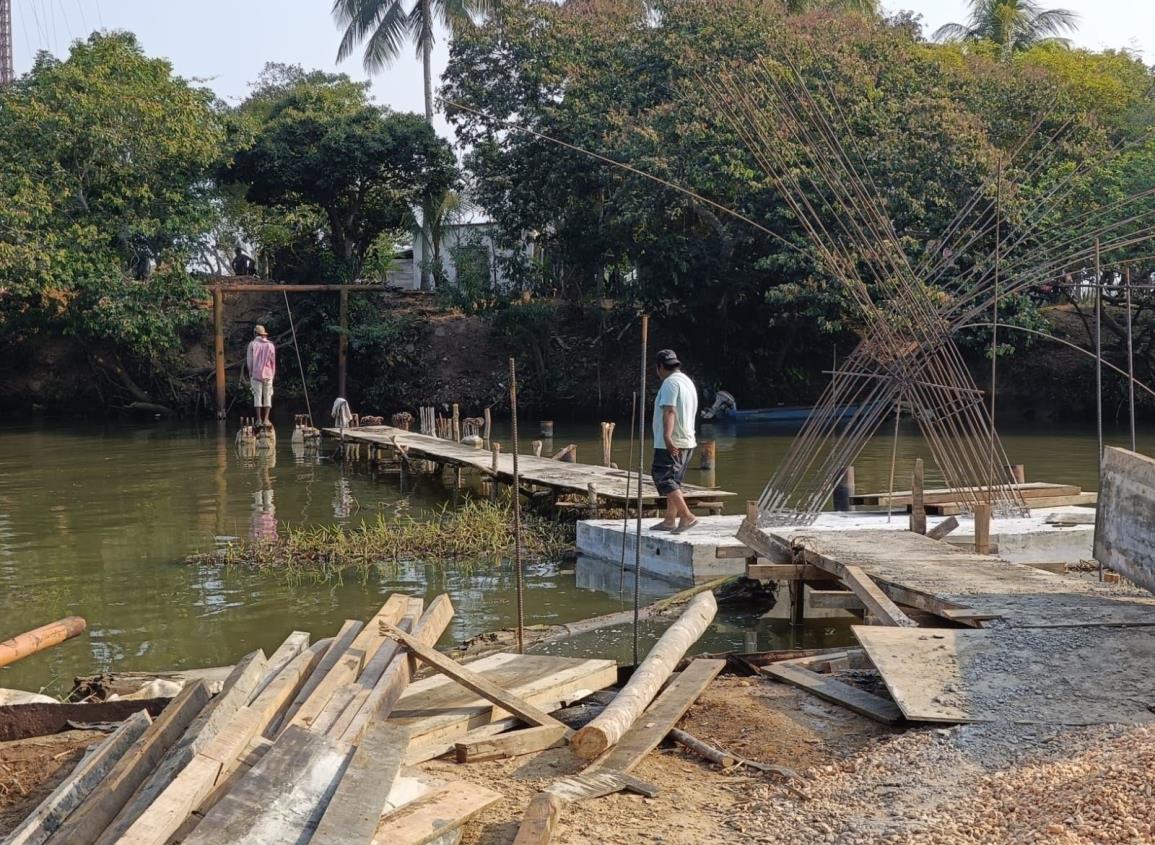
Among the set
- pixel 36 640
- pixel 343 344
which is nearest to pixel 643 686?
pixel 36 640

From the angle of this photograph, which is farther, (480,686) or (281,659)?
(281,659)

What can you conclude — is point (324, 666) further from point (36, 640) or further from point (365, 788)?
point (36, 640)

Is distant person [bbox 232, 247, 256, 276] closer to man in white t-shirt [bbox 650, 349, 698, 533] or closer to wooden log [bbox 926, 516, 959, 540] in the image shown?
man in white t-shirt [bbox 650, 349, 698, 533]

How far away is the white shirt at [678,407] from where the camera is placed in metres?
9.56

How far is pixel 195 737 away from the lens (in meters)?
4.07

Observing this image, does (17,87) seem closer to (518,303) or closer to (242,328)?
(242,328)

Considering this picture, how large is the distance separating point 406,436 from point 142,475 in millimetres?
3890

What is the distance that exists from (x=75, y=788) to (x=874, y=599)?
13.6 feet

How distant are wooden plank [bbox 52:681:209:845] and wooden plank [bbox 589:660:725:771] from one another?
1.52m

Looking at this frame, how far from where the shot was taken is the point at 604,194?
2633 centimetres

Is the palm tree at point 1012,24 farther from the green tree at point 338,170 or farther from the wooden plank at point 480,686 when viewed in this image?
the wooden plank at point 480,686

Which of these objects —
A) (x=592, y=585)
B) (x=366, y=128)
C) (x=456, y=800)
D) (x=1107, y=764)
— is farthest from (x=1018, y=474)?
(x=366, y=128)

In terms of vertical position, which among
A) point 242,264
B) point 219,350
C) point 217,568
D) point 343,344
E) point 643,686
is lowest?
point 217,568

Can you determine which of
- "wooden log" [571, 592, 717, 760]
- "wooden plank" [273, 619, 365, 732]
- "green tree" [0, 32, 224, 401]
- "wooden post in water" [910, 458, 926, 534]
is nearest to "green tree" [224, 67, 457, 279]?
"green tree" [0, 32, 224, 401]
